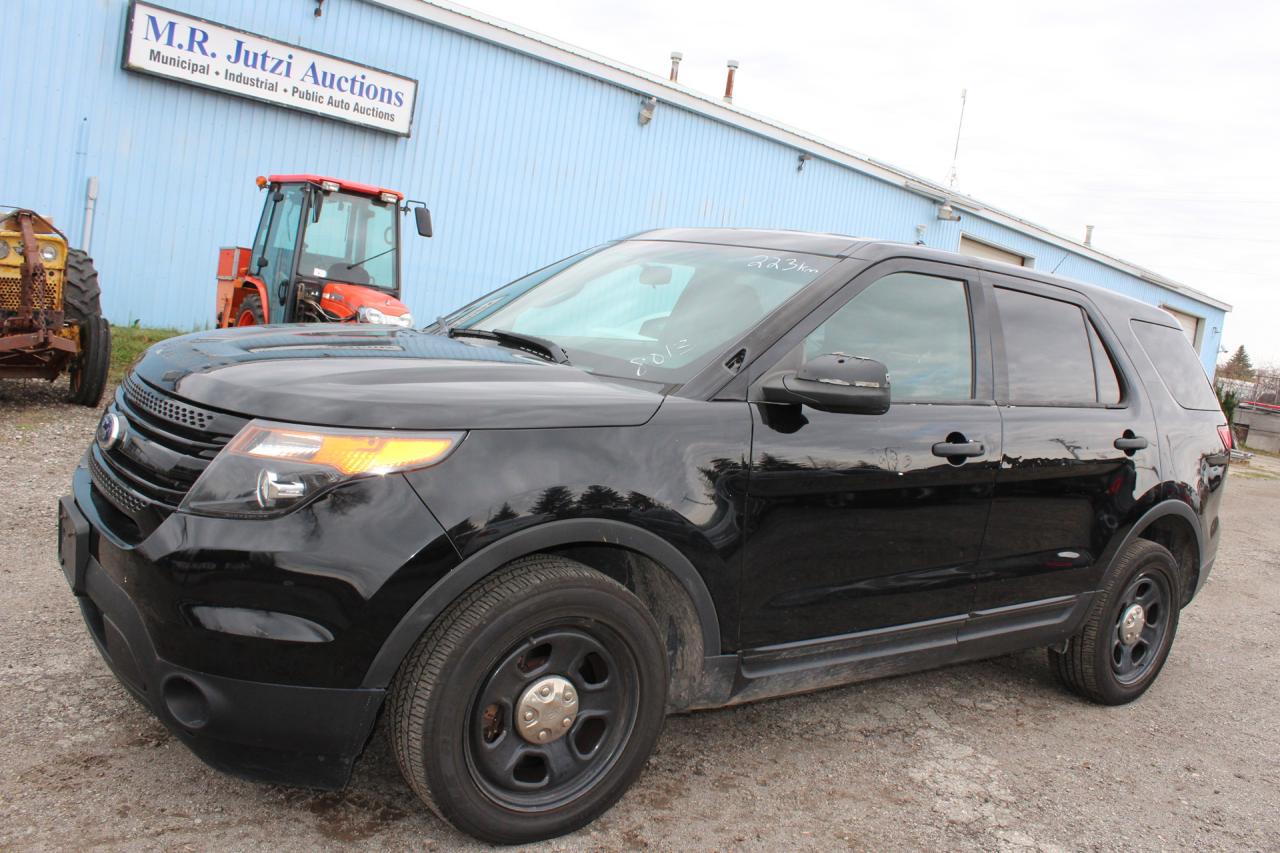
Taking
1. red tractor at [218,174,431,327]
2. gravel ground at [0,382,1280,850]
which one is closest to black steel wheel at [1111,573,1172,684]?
gravel ground at [0,382,1280,850]

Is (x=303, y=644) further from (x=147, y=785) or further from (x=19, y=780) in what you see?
(x=19, y=780)

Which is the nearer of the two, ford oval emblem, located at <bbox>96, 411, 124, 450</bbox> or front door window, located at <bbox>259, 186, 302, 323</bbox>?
ford oval emblem, located at <bbox>96, 411, 124, 450</bbox>

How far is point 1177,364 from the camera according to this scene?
4863 mm

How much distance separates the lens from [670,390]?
9.97 ft

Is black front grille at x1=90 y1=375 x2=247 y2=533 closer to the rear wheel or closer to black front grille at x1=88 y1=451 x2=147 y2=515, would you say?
black front grille at x1=88 y1=451 x2=147 y2=515

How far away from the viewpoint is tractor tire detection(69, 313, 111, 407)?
8516 mm

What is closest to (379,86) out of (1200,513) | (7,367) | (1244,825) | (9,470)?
(7,367)

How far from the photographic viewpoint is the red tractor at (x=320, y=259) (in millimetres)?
10430

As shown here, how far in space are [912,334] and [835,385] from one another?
801mm

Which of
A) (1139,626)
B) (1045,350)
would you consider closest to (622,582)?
(1045,350)

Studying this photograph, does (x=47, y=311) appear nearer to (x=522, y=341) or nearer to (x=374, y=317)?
(x=374, y=317)

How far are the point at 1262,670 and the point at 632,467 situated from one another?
4.39 m

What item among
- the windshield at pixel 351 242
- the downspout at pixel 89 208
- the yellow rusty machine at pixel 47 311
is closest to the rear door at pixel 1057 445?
the yellow rusty machine at pixel 47 311

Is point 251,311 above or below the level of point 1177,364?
below
